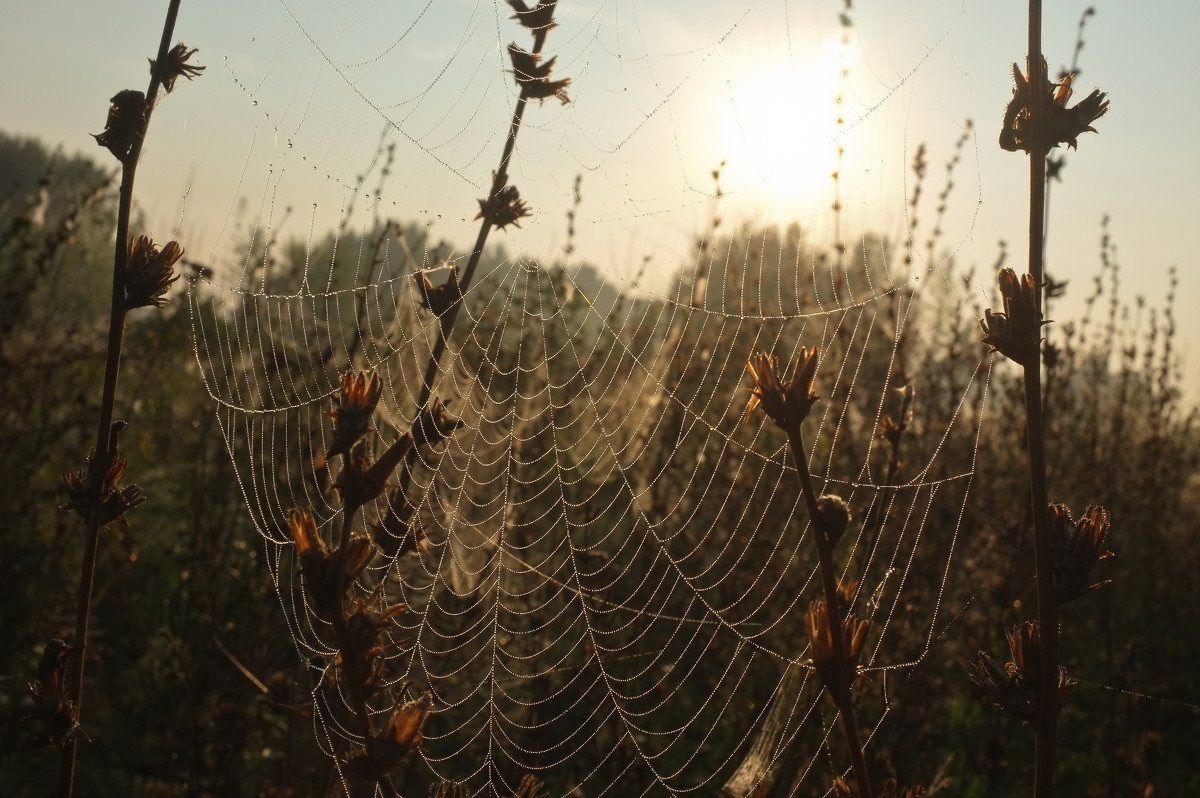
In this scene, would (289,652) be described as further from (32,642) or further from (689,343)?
(689,343)

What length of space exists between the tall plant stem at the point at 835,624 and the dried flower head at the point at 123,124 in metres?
1.00

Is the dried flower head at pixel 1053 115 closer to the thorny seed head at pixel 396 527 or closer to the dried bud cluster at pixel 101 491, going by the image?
the thorny seed head at pixel 396 527

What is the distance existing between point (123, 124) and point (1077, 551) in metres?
1.37

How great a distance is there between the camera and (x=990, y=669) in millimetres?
1252

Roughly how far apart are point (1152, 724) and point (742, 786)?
114 inches

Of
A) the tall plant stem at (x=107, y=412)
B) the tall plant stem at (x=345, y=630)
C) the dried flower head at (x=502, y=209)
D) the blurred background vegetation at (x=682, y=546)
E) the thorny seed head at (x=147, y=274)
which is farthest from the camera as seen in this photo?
the blurred background vegetation at (x=682, y=546)

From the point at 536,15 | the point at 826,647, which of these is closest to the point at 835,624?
the point at 826,647

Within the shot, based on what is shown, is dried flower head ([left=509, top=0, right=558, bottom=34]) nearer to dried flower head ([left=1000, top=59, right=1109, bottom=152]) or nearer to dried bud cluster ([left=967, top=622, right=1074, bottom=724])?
dried flower head ([left=1000, top=59, right=1109, bottom=152])

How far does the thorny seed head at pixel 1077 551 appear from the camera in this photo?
46.9 inches

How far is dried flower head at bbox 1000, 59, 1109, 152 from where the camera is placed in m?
1.31

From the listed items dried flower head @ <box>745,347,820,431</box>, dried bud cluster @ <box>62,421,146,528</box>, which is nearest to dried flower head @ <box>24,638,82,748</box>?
dried bud cluster @ <box>62,421,146,528</box>

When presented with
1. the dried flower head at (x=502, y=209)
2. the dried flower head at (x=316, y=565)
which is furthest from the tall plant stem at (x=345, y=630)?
the dried flower head at (x=502, y=209)

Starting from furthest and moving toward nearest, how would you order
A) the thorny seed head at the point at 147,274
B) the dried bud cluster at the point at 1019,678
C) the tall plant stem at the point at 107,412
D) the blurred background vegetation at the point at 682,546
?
the blurred background vegetation at the point at 682,546
the thorny seed head at the point at 147,274
the tall plant stem at the point at 107,412
the dried bud cluster at the point at 1019,678

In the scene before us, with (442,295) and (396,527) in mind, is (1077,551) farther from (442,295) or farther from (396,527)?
(442,295)
